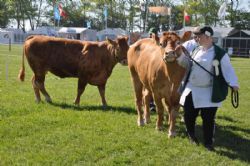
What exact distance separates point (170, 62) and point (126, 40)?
3.55m

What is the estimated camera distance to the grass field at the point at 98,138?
618cm

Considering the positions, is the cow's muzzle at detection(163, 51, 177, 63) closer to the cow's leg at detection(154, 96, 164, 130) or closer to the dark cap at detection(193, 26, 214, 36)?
the dark cap at detection(193, 26, 214, 36)

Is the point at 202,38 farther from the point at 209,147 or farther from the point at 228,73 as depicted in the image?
the point at 209,147

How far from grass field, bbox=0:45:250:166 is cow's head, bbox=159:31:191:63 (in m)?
1.50

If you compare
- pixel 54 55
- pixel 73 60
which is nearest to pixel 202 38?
pixel 73 60

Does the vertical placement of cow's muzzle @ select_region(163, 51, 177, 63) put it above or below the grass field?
above

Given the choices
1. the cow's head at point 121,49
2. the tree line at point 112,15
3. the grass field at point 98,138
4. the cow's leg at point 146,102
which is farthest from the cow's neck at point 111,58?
the tree line at point 112,15

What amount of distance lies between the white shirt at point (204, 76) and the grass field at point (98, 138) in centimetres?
81

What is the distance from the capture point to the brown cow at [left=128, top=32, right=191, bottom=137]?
22.5ft

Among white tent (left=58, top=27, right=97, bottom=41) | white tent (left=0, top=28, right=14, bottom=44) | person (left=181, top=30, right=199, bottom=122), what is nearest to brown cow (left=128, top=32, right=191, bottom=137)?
person (left=181, top=30, right=199, bottom=122)

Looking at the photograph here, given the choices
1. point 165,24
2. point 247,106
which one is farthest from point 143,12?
point 247,106

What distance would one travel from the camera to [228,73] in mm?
6586

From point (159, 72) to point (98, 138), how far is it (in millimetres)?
1584

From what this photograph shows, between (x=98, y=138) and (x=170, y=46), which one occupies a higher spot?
(x=170, y=46)
